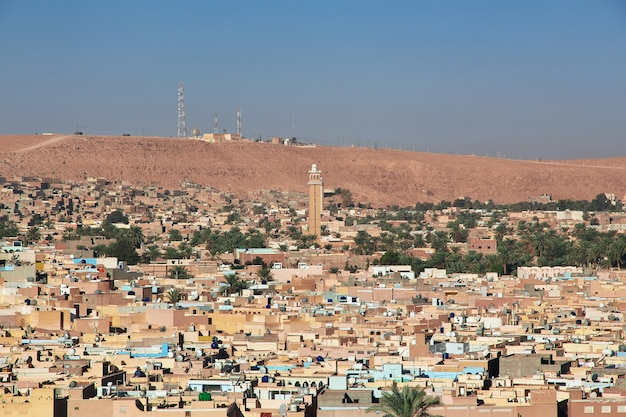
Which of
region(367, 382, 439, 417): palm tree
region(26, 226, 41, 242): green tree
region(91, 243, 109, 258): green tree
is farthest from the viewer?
region(26, 226, 41, 242): green tree

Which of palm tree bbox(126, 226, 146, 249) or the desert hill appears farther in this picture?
the desert hill

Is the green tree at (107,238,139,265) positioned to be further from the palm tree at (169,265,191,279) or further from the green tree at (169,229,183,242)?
the green tree at (169,229,183,242)

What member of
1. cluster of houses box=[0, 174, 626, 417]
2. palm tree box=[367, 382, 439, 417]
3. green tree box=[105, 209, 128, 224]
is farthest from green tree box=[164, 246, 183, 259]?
palm tree box=[367, 382, 439, 417]

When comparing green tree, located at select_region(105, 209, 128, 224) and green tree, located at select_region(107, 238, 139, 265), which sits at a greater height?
green tree, located at select_region(105, 209, 128, 224)

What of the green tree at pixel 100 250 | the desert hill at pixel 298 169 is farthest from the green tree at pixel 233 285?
the desert hill at pixel 298 169

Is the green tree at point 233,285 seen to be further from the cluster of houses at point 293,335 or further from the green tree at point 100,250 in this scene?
the green tree at point 100,250

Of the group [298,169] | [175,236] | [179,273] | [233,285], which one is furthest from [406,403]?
[298,169]
